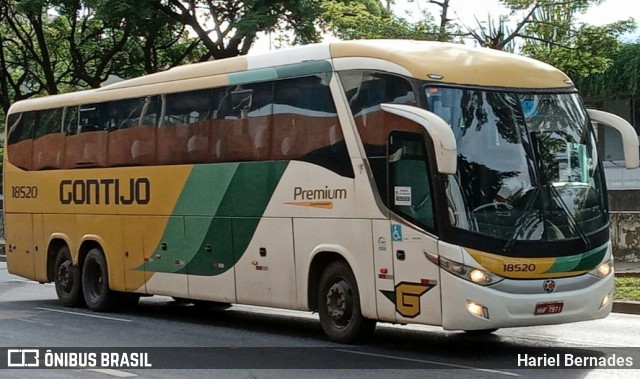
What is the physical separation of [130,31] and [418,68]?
71.9 ft

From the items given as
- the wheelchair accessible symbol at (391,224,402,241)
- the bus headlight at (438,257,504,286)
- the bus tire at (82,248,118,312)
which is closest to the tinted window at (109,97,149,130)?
the bus tire at (82,248,118,312)

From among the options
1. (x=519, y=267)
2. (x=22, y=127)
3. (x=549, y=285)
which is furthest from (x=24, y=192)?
(x=549, y=285)

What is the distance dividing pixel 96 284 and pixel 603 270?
369 inches

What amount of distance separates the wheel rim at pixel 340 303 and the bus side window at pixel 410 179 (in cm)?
136

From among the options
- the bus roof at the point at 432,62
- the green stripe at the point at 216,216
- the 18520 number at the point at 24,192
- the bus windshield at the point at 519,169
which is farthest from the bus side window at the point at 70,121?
the bus windshield at the point at 519,169

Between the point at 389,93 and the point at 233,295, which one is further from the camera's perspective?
the point at 233,295

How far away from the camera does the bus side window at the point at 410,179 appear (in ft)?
40.2

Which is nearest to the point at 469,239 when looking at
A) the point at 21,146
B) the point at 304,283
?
the point at 304,283

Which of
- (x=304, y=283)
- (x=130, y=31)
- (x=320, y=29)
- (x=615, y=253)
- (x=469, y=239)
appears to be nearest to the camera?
(x=469, y=239)

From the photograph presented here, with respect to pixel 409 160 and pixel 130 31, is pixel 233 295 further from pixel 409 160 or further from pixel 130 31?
pixel 130 31

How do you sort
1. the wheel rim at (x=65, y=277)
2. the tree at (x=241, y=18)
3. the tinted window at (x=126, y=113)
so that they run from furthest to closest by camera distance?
1. the tree at (x=241, y=18)
2. the wheel rim at (x=65, y=277)
3. the tinted window at (x=126, y=113)

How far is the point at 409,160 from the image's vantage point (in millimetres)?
12492

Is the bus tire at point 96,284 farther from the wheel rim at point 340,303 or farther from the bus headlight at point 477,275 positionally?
the bus headlight at point 477,275

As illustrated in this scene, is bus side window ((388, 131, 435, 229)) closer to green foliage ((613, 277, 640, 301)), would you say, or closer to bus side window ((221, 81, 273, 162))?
bus side window ((221, 81, 273, 162))
